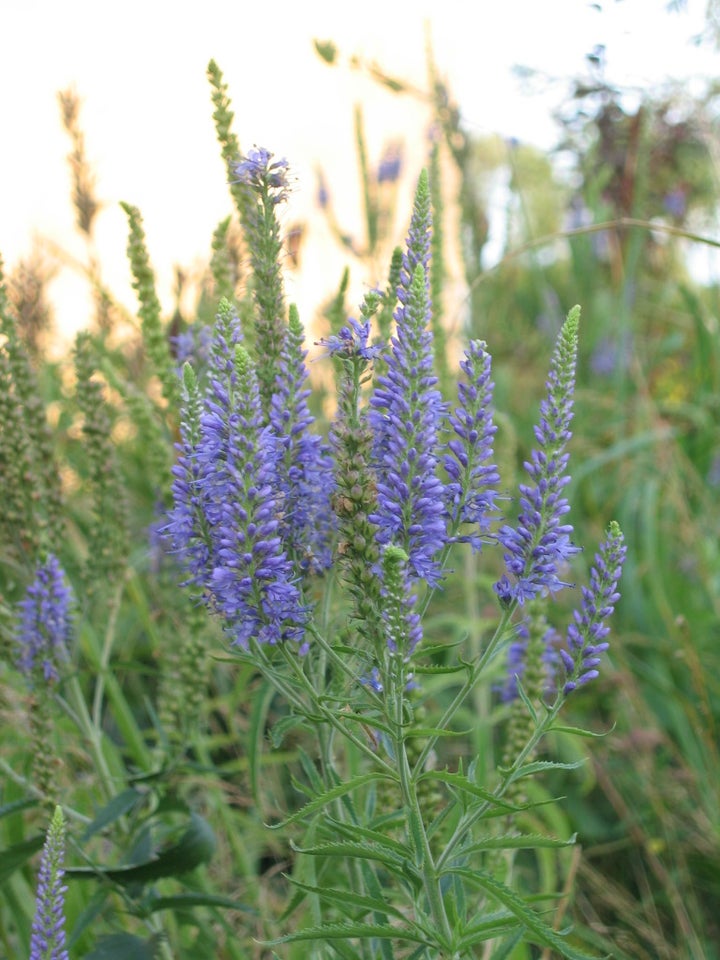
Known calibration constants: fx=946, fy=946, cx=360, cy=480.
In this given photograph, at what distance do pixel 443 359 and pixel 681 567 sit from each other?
215cm

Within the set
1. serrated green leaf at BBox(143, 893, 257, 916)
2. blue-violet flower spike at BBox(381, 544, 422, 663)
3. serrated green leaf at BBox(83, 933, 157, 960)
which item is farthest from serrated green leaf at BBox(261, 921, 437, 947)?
serrated green leaf at BBox(83, 933, 157, 960)

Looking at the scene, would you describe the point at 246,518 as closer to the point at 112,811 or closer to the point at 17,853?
Result: the point at 112,811

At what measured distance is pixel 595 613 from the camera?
136 cm

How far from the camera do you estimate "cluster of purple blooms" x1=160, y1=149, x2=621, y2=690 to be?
49.8 inches

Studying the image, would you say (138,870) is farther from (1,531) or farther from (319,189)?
(319,189)

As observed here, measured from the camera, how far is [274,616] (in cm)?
131

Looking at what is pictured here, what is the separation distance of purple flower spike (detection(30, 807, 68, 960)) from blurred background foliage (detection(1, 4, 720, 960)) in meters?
0.51

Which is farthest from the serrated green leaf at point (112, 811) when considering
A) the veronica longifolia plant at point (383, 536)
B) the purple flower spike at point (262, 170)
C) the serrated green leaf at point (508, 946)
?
the purple flower spike at point (262, 170)

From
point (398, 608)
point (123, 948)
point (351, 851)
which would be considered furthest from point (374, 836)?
point (123, 948)

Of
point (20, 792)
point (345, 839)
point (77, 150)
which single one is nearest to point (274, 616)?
point (345, 839)

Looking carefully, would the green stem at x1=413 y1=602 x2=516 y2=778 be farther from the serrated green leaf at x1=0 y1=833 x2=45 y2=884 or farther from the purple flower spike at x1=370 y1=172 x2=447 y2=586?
the serrated green leaf at x1=0 y1=833 x2=45 y2=884

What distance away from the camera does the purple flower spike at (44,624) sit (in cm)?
198

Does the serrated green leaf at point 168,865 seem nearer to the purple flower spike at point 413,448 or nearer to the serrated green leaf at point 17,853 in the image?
the serrated green leaf at point 17,853

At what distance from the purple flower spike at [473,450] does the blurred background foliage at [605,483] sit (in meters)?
0.74
